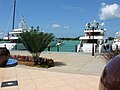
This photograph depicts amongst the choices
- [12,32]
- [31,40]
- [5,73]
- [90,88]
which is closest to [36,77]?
[5,73]

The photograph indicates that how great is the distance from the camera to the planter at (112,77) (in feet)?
9.82

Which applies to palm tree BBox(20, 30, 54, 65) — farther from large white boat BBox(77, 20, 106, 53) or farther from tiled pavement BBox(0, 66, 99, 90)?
large white boat BBox(77, 20, 106, 53)

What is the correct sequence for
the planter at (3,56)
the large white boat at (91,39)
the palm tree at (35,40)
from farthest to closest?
the large white boat at (91,39) < the palm tree at (35,40) < the planter at (3,56)

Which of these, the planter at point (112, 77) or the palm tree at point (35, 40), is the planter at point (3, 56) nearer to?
the palm tree at point (35, 40)

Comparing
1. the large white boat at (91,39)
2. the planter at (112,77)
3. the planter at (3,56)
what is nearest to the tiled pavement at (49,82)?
the planter at (3,56)

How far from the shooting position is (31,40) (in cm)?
1698

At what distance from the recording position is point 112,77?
121 inches

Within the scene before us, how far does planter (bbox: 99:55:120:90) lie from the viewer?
299cm

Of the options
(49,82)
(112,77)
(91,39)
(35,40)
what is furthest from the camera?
(91,39)

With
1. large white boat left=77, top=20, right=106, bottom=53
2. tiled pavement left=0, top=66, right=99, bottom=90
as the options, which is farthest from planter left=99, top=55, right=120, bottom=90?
large white boat left=77, top=20, right=106, bottom=53

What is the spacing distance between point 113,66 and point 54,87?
578 centimetres

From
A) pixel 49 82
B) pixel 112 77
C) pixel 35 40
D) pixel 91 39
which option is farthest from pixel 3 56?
pixel 91 39

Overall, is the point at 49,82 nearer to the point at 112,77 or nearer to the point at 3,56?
the point at 3,56

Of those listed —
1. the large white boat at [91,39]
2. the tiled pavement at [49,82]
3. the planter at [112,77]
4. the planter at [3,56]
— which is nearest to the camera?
the planter at [112,77]
